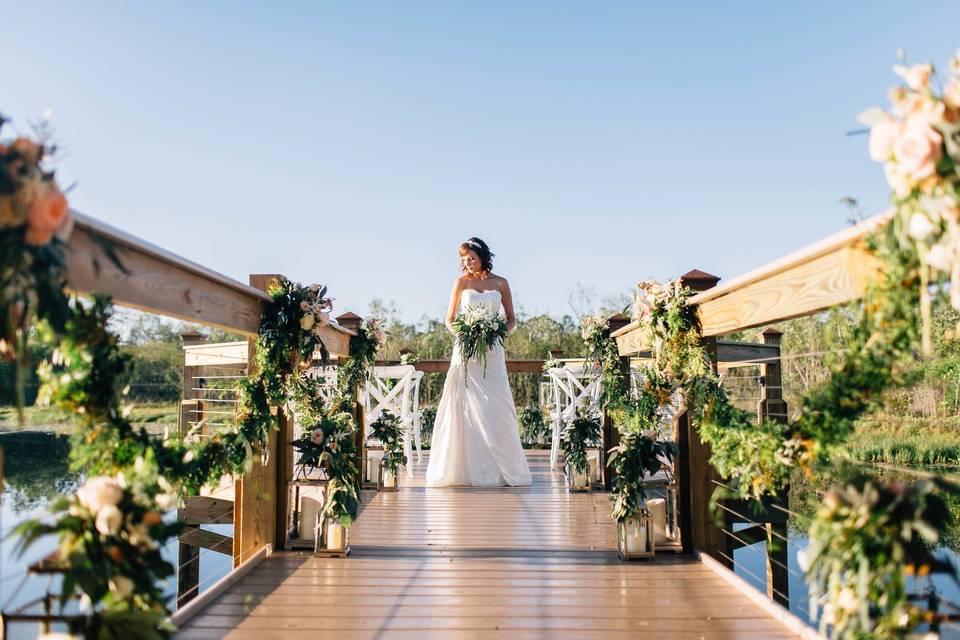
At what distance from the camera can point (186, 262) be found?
252cm

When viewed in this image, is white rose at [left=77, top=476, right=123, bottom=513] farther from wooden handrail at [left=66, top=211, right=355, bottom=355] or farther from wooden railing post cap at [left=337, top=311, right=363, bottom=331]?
wooden railing post cap at [left=337, top=311, right=363, bottom=331]

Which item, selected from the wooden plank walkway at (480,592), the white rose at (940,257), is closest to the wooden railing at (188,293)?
the wooden plank walkway at (480,592)

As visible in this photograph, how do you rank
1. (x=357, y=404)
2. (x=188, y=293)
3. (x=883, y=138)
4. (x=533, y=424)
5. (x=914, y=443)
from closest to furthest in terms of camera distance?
(x=883, y=138), (x=188, y=293), (x=357, y=404), (x=533, y=424), (x=914, y=443)

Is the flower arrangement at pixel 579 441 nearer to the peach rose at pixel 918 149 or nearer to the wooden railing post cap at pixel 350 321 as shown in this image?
the wooden railing post cap at pixel 350 321

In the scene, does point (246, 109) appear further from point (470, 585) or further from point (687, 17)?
point (470, 585)

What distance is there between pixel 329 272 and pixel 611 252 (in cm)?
916

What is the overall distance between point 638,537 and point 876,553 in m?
2.21

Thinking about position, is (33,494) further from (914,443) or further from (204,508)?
(914,443)

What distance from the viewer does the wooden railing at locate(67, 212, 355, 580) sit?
1.90 meters

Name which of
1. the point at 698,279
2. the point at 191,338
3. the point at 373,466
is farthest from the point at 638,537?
the point at 191,338

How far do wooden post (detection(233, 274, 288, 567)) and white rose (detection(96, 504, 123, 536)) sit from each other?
1.75 metres

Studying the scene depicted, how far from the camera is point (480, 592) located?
3.16m

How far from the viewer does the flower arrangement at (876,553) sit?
1606 mm

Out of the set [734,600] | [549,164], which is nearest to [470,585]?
[734,600]
